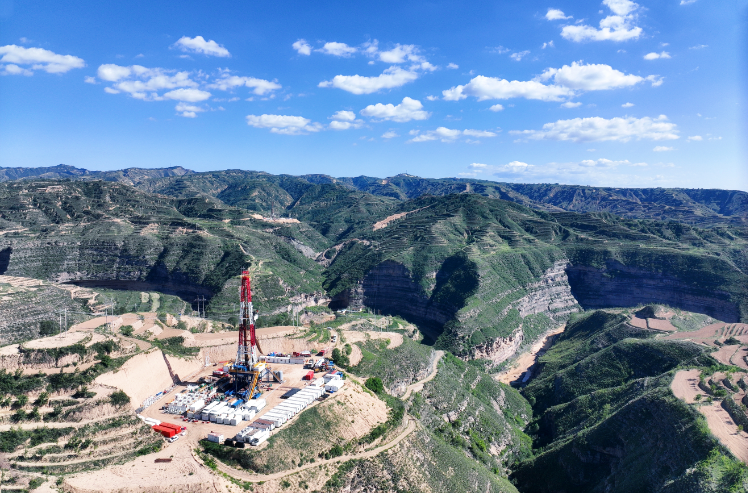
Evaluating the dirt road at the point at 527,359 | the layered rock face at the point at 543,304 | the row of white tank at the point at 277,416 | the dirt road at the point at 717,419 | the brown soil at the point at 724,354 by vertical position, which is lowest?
the dirt road at the point at 527,359

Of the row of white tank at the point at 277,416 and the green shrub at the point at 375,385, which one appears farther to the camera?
the green shrub at the point at 375,385

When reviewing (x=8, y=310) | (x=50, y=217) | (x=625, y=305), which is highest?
(x=50, y=217)

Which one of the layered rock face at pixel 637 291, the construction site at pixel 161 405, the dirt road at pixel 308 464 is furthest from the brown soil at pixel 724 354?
the construction site at pixel 161 405

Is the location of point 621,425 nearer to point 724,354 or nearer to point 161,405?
point 724,354

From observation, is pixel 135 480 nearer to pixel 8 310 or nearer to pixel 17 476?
pixel 17 476

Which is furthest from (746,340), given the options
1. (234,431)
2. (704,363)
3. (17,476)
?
(17,476)

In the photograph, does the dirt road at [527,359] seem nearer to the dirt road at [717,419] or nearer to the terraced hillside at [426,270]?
the terraced hillside at [426,270]

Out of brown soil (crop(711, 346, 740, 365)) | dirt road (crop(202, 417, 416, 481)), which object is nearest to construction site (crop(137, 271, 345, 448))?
dirt road (crop(202, 417, 416, 481))
